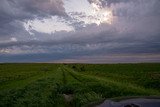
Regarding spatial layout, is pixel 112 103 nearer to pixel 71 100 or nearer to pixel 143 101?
pixel 143 101

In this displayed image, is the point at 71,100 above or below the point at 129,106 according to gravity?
below

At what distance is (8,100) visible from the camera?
62.5 feet

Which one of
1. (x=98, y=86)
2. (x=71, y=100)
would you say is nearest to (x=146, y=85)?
(x=98, y=86)

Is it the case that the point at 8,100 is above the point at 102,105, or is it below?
below

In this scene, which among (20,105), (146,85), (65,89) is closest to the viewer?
(20,105)

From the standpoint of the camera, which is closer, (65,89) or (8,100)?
(8,100)

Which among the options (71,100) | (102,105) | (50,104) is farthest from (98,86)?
(102,105)

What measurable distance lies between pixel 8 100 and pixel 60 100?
3427 mm

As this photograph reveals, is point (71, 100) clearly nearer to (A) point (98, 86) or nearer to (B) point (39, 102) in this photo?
(B) point (39, 102)

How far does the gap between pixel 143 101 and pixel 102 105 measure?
763 mm

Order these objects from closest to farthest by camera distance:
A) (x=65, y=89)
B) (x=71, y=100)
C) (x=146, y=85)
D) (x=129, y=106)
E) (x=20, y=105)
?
(x=129, y=106), (x=20, y=105), (x=71, y=100), (x=65, y=89), (x=146, y=85)

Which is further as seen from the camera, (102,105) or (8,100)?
(8,100)

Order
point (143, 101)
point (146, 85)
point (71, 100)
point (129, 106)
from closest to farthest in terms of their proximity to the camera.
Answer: point (129, 106), point (143, 101), point (71, 100), point (146, 85)

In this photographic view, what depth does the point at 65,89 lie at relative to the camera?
24219 millimetres
